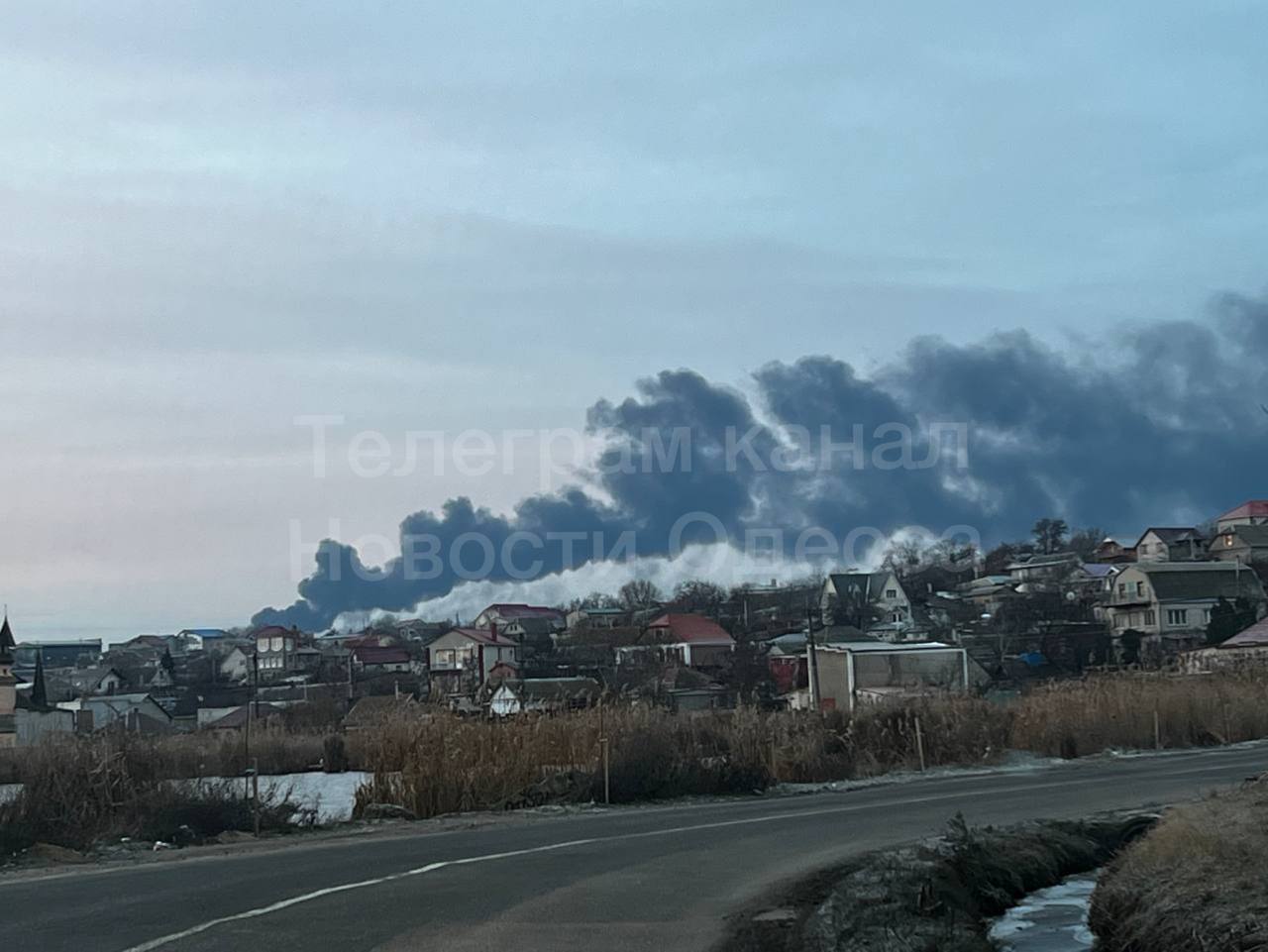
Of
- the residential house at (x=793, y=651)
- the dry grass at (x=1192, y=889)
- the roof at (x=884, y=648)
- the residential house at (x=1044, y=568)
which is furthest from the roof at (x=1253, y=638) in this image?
the dry grass at (x=1192, y=889)

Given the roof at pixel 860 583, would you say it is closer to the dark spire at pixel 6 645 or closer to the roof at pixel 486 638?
the roof at pixel 486 638

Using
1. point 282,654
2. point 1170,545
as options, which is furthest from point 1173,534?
point 282,654

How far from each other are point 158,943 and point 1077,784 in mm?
22384

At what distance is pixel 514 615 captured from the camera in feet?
404

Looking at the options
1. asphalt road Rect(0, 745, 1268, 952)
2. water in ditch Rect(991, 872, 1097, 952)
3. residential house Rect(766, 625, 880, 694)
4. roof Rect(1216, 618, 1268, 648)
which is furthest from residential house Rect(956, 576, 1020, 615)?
water in ditch Rect(991, 872, 1097, 952)

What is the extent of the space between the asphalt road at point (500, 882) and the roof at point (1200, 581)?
208 ft

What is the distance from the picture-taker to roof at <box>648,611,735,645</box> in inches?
3558

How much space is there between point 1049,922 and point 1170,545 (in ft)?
391

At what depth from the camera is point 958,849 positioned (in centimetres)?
1666

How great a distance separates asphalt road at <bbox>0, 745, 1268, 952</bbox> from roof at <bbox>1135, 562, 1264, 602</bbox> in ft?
208

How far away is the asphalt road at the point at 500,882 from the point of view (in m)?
12.2

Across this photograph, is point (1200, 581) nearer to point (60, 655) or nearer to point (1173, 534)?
point (1173, 534)

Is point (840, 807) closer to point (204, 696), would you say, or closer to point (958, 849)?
point (958, 849)

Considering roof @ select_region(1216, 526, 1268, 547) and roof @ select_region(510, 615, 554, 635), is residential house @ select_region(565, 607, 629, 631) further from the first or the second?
roof @ select_region(1216, 526, 1268, 547)
